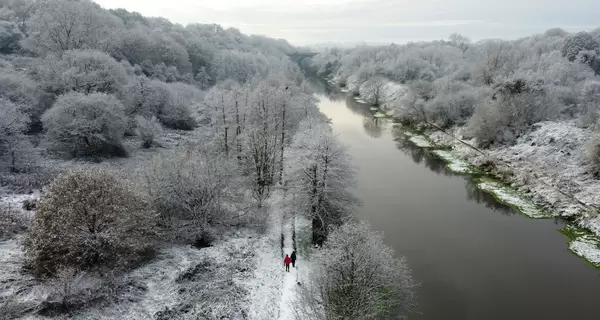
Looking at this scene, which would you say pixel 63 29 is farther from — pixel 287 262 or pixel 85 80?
pixel 287 262

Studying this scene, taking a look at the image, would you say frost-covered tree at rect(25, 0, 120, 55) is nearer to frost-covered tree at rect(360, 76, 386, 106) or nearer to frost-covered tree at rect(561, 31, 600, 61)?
frost-covered tree at rect(360, 76, 386, 106)

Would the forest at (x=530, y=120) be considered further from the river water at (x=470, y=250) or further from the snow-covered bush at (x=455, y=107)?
the river water at (x=470, y=250)

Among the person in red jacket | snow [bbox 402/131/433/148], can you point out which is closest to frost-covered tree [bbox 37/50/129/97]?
the person in red jacket

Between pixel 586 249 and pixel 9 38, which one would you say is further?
pixel 9 38

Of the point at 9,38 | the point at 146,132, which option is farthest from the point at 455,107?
the point at 9,38

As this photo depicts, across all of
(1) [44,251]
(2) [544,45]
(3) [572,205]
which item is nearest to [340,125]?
(3) [572,205]
